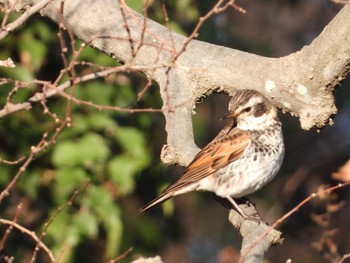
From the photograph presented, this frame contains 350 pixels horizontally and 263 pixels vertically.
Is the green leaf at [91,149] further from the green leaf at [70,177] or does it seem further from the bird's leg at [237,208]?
the bird's leg at [237,208]

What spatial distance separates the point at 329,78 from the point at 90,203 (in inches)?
110

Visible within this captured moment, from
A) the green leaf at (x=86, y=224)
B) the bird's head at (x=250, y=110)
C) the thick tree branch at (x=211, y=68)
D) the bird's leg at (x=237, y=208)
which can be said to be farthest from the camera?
the green leaf at (x=86, y=224)

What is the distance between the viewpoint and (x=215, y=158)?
691cm

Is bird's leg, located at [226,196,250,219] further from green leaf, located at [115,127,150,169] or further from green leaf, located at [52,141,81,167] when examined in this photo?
green leaf, located at [52,141,81,167]

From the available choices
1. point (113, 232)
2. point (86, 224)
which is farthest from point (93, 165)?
point (113, 232)

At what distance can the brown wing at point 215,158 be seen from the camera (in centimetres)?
671

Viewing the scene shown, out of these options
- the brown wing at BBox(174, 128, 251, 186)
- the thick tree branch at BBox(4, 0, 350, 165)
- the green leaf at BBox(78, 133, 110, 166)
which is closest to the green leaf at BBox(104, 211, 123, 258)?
the green leaf at BBox(78, 133, 110, 166)

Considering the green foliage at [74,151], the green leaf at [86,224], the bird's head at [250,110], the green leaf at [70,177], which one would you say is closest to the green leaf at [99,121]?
the green foliage at [74,151]

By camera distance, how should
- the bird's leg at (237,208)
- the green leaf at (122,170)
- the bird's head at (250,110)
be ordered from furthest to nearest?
1. the green leaf at (122,170)
2. the bird's head at (250,110)
3. the bird's leg at (237,208)

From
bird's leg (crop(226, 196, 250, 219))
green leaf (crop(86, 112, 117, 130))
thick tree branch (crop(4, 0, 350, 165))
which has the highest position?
green leaf (crop(86, 112, 117, 130))

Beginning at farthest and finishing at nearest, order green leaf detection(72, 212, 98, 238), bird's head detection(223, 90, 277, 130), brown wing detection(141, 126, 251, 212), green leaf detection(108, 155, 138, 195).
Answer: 1. green leaf detection(108, 155, 138, 195)
2. green leaf detection(72, 212, 98, 238)
3. brown wing detection(141, 126, 251, 212)
4. bird's head detection(223, 90, 277, 130)

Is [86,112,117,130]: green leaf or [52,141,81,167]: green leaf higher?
[86,112,117,130]: green leaf

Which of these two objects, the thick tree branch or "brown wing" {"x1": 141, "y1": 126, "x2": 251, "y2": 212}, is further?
"brown wing" {"x1": 141, "y1": 126, "x2": 251, "y2": 212}

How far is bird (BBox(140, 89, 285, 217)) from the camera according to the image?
6754 mm
